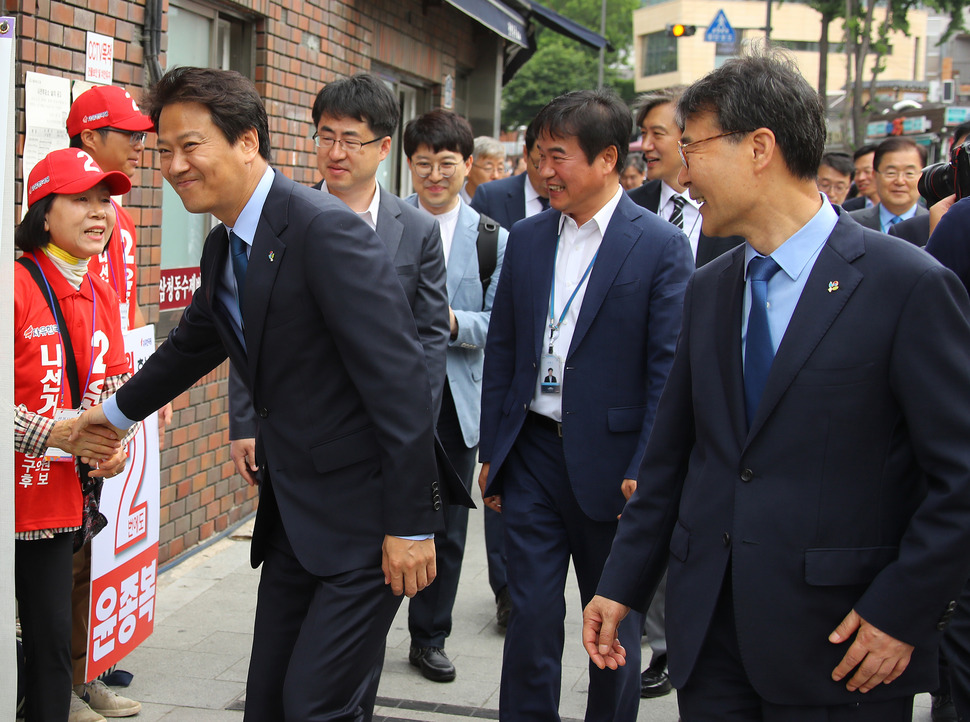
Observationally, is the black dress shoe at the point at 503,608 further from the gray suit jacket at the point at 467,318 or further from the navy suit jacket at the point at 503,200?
the navy suit jacket at the point at 503,200

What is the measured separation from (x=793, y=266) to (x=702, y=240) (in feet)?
8.63

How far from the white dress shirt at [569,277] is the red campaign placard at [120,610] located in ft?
5.56

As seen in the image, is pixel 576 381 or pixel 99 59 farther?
pixel 99 59

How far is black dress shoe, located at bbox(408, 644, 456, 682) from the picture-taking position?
4664 millimetres

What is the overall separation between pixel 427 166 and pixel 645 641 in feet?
8.21

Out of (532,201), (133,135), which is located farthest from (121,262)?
(532,201)

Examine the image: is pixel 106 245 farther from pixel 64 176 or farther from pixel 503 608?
pixel 503 608

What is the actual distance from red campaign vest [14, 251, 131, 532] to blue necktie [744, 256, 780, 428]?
225cm

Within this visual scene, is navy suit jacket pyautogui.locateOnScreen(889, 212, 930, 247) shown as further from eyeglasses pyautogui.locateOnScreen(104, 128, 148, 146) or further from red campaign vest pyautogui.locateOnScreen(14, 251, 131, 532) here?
red campaign vest pyautogui.locateOnScreen(14, 251, 131, 532)

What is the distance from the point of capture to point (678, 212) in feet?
17.3

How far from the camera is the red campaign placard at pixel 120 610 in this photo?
13.3 feet

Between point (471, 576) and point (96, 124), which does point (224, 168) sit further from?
point (471, 576)

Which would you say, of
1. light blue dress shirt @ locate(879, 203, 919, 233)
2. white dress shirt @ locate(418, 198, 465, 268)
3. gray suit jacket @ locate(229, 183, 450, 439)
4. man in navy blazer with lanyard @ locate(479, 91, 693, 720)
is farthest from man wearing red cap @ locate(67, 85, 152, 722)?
light blue dress shirt @ locate(879, 203, 919, 233)

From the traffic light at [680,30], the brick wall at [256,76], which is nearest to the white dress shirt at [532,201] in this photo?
the brick wall at [256,76]
